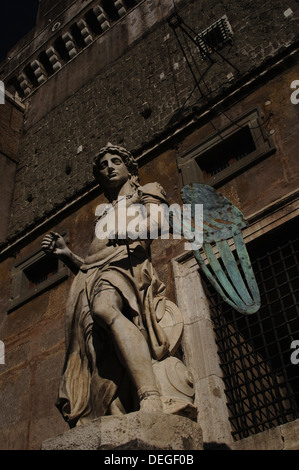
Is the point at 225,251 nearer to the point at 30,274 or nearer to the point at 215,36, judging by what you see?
the point at 30,274

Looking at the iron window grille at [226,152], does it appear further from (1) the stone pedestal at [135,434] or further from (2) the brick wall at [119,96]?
(1) the stone pedestal at [135,434]

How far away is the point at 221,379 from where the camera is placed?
18.4ft

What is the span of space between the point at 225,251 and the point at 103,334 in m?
2.03


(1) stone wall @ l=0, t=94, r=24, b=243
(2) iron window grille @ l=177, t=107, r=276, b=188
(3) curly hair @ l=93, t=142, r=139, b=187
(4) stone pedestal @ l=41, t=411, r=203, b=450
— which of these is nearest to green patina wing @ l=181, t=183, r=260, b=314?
(2) iron window grille @ l=177, t=107, r=276, b=188

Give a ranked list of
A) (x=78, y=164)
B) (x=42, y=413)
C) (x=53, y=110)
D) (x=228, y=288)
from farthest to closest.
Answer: (x=53, y=110) < (x=78, y=164) < (x=42, y=413) < (x=228, y=288)

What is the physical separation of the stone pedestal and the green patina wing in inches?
49.6

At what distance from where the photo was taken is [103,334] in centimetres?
440

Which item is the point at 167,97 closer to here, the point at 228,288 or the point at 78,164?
the point at 78,164

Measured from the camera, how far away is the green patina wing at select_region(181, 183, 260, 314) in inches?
194

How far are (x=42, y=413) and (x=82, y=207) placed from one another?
11.3ft

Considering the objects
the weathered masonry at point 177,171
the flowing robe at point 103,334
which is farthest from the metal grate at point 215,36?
the flowing robe at point 103,334

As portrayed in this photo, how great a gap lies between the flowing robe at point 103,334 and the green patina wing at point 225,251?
2.17 feet

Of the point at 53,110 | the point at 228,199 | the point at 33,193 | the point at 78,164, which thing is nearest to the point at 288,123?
the point at 228,199

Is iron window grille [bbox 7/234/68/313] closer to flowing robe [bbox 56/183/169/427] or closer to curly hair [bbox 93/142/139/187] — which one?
curly hair [bbox 93/142/139/187]
